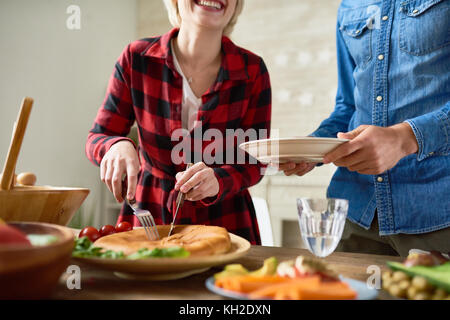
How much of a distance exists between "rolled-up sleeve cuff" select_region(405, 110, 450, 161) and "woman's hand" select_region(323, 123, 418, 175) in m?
0.01

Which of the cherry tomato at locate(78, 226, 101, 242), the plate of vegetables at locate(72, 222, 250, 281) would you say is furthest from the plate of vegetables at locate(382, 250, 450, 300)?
the cherry tomato at locate(78, 226, 101, 242)

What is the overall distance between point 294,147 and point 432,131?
43 cm

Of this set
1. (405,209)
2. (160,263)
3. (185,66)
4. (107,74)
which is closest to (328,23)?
(107,74)

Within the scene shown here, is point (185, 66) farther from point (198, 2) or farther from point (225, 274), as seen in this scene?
point (225, 274)

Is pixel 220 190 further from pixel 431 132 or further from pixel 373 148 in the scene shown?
pixel 431 132

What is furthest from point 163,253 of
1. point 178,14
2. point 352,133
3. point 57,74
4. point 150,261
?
point 57,74

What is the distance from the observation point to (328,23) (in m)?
3.71

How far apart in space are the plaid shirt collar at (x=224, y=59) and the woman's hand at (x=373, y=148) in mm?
569

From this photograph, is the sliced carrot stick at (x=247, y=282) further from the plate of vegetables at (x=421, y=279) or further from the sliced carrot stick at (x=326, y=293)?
the plate of vegetables at (x=421, y=279)

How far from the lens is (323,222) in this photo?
2.56 ft

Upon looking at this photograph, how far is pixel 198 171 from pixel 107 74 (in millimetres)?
3464

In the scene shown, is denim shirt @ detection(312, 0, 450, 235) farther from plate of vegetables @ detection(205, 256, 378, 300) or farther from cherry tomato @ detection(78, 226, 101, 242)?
cherry tomato @ detection(78, 226, 101, 242)

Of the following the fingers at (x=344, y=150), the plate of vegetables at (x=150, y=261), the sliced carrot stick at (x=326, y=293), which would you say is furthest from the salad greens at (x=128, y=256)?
the fingers at (x=344, y=150)

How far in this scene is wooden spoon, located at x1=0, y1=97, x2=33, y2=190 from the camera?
823 millimetres
